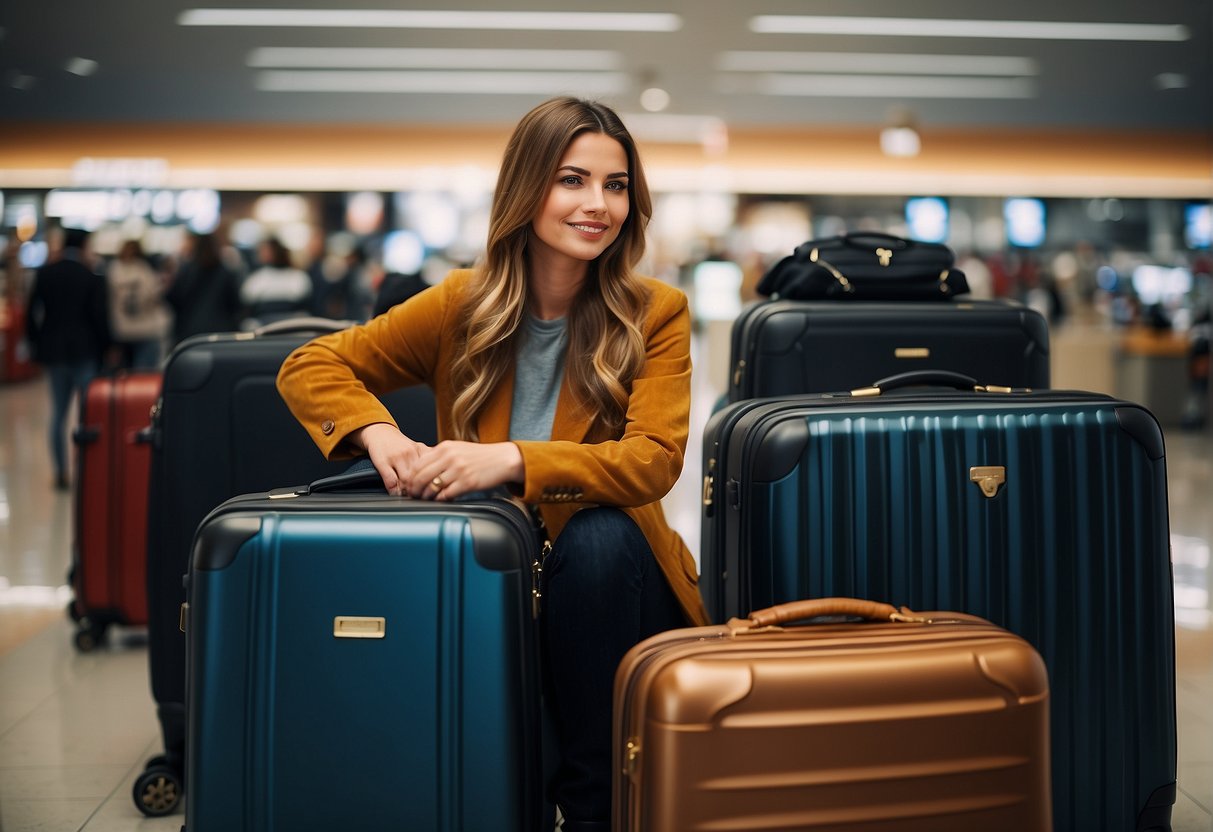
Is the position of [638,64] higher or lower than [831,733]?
higher

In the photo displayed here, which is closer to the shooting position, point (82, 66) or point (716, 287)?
point (82, 66)

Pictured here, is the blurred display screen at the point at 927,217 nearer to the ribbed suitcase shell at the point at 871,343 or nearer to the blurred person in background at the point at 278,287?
the blurred person in background at the point at 278,287

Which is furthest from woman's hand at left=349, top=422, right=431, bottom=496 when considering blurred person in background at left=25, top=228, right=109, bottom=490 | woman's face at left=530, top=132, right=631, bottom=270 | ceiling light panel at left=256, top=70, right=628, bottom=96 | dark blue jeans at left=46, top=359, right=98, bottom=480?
ceiling light panel at left=256, top=70, right=628, bottom=96

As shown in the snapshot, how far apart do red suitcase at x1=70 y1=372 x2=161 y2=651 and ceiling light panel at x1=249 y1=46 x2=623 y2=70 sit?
7005mm

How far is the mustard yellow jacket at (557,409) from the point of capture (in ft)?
5.40

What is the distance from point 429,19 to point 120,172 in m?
9.33

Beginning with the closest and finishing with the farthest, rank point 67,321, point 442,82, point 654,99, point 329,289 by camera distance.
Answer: point 67,321 < point 329,289 < point 442,82 < point 654,99

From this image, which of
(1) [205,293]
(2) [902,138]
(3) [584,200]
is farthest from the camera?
(2) [902,138]

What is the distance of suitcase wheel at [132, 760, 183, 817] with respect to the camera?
2121 millimetres

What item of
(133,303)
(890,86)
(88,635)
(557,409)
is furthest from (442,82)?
(557,409)

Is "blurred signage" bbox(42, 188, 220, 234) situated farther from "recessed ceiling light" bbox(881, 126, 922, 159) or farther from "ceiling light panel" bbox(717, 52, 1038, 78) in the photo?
"ceiling light panel" bbox(717, 52, 1038, 78)

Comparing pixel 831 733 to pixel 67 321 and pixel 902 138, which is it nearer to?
pixel 67 321

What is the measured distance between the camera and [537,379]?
1.93m

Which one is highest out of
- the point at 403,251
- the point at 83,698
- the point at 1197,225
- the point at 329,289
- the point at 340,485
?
the point at 1197,225
